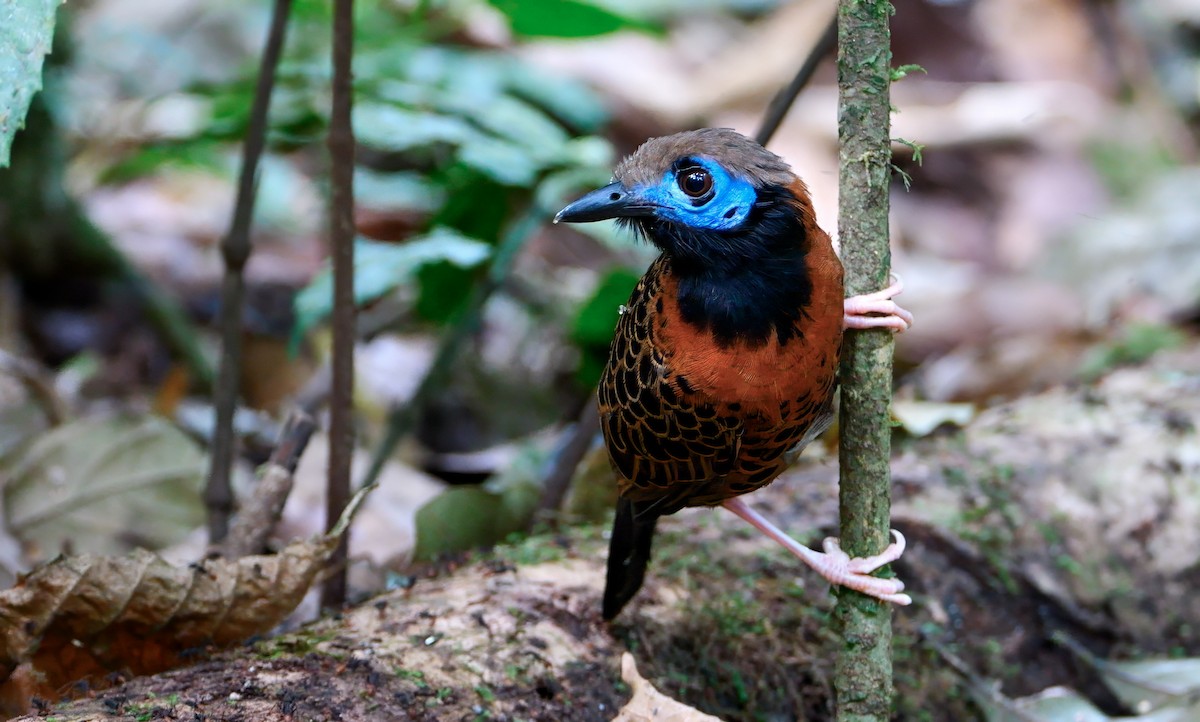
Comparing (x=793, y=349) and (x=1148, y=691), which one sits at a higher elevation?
(x=793, y=349)

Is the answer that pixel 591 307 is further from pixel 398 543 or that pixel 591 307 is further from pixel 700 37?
pixel 700 37

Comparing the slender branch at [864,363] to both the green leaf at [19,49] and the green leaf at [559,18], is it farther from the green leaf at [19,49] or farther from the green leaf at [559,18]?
the green leaf at [19,49]

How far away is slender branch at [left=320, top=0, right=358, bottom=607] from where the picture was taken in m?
2.50

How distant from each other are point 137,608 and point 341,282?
0.84m

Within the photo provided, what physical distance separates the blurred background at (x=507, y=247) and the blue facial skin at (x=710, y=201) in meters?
0.32

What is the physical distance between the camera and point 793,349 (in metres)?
2.17

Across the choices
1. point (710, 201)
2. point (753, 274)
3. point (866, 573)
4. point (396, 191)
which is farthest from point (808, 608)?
point (396, 191)

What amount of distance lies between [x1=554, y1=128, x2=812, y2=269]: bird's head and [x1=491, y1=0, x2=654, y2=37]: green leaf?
971mm

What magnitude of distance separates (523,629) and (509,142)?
169 cm

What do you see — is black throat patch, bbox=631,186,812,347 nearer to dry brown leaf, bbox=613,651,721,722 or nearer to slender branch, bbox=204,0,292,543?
dry brown leaf, bbox=613,651,721,722

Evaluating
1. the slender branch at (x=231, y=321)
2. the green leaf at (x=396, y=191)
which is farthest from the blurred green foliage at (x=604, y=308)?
the slender branch at (x=231, y=321)

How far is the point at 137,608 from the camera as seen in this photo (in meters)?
2.28

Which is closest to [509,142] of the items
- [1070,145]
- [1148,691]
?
[1148,691]

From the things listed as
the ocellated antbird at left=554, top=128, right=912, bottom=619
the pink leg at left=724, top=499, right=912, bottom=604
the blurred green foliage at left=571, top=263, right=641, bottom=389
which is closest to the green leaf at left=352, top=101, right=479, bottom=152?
the blurred green foliage at left=571, top=263, right=641, bottom=389
